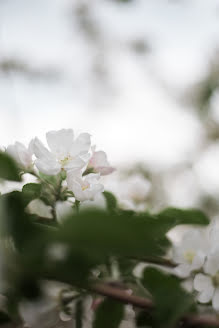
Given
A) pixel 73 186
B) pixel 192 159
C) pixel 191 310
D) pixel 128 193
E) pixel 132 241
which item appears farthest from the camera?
pixel 192 159

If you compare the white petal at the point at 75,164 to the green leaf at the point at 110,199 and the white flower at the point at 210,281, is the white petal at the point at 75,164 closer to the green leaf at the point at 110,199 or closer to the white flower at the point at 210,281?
the green leaf at the point at 110,199

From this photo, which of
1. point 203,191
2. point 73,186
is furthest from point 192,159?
point 73,186

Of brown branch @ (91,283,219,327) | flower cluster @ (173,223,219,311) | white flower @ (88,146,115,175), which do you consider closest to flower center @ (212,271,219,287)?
flower cluster @ (173,223,219,311)

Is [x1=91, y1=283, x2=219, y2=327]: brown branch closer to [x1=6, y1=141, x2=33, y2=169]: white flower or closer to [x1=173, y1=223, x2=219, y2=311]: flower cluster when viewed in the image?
[x1=173, y1=223, x2=219, y2=311]: flower cluster

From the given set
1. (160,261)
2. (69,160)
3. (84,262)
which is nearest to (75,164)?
(69,160)

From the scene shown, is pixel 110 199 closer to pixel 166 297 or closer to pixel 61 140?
pixel 61 140

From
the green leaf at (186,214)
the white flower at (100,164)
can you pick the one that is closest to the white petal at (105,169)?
the white flower at (100,164)

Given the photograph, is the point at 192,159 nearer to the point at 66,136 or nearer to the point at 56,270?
the point at 66,136
